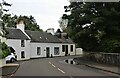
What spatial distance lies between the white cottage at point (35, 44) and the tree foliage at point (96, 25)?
1554cm

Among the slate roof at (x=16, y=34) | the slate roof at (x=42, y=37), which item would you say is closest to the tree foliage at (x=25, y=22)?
the slate roof at (x=16, y=34)

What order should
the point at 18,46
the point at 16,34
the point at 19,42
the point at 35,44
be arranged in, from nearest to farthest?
the point at 18,46
the point at 19,42
the point at 16,34
the point at 35,44

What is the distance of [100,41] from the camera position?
44188mm

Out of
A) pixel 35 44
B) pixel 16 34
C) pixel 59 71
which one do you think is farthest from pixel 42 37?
pixel 59 71

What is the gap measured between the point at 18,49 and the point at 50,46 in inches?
616

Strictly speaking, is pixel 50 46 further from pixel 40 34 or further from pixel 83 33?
pixel 83 33

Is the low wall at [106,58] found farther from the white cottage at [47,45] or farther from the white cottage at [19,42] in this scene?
the white cottage at [47,45]

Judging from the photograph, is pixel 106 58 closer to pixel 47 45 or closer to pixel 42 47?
pixel 42 47

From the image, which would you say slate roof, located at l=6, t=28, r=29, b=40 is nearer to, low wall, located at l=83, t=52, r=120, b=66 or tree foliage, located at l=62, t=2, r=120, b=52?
tree foliage, located at l=62, t=2, r=120, b=52

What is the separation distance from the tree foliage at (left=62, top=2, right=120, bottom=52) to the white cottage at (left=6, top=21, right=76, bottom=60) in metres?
15.5

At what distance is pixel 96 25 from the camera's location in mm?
41125

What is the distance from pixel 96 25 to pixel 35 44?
95.4 ft

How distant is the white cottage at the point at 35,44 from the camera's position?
5912 cm

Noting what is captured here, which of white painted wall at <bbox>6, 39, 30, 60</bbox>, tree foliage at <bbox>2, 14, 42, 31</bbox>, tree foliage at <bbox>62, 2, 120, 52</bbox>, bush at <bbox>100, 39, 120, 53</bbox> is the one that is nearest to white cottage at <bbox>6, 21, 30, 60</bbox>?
white painted wall at <bbox>6, 39, 30, 60</bbox>
